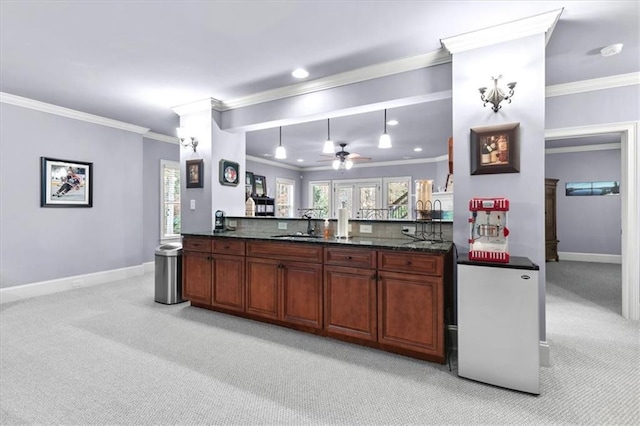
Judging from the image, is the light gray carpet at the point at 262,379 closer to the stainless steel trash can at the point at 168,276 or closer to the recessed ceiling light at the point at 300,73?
the stainless steel trash can at the point at 168,276

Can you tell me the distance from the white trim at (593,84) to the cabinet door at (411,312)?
2.98 m

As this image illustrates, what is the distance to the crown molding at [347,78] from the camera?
9.88ft

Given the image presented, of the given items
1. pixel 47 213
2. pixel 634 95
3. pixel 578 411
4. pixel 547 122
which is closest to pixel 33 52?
pixel 47 213

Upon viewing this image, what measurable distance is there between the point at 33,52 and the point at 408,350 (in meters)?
4.22

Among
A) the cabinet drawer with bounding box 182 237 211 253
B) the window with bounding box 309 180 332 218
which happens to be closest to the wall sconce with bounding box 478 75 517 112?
the cabinet drawer with bounding box 182 237 211 253

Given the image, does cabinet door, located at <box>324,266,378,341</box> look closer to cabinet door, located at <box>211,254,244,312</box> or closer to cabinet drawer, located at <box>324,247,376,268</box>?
cabinet drawer, located at <box>324,247,376,268</box>

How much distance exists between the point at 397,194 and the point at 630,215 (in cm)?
608

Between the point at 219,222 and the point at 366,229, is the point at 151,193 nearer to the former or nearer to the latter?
the point at 219,222

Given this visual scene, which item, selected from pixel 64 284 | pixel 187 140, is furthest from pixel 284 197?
pixel 64 284

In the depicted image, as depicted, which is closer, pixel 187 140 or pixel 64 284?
pixel 187 140

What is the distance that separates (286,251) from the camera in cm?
315

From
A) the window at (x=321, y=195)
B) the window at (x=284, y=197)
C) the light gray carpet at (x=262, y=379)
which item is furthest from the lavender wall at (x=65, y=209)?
the window at (x=321, y=195)

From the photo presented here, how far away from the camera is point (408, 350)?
103 inches

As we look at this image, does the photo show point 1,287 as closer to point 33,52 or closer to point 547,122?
point 33,52
